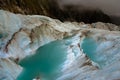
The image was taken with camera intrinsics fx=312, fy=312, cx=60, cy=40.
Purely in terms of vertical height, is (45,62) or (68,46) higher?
(68,46)

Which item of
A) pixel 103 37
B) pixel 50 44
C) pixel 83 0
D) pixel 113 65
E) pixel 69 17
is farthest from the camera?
pixel 83 0

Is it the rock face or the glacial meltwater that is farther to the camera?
the glacial meltwater

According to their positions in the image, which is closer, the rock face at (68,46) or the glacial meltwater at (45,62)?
the rock face at (68,46)

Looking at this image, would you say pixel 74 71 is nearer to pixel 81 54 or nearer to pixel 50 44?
pixel 81 54

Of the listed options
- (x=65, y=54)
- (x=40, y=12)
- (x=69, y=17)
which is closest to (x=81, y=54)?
(x=65, y=54)
